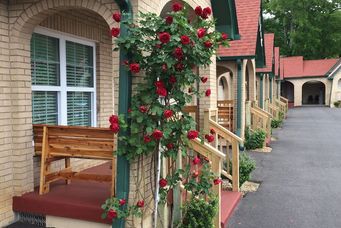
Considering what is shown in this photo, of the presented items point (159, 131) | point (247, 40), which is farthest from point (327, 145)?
point (159, 131)

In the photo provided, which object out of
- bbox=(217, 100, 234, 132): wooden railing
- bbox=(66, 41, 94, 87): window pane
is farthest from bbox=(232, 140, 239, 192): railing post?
bbox=(217, 100, 234, 132): wooden railing

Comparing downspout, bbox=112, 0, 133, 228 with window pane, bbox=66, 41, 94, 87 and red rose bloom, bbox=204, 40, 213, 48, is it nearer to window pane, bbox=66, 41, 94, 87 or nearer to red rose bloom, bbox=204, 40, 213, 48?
red rose bloom, bbox=204, 40, 213, 48

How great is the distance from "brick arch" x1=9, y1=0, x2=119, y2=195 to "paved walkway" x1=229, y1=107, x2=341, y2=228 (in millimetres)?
3087

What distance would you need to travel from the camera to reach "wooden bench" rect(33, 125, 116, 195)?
4254 millimetres

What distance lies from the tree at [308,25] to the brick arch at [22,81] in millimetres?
48564

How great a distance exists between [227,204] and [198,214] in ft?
5.13

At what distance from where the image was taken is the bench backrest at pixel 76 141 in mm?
4250

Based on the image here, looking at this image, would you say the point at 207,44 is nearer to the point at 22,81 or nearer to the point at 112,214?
the point at 112,214

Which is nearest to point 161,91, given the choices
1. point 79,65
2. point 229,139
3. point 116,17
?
point 116,17

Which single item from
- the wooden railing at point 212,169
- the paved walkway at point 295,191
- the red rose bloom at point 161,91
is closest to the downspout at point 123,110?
the red rose bloom at point 161,91

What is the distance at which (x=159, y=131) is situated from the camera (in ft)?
11.5

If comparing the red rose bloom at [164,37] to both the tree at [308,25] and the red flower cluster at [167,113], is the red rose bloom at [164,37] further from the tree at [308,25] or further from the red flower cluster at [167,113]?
the tree at [308,25]

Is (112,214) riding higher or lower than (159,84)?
lower

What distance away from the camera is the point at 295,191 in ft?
24.1
